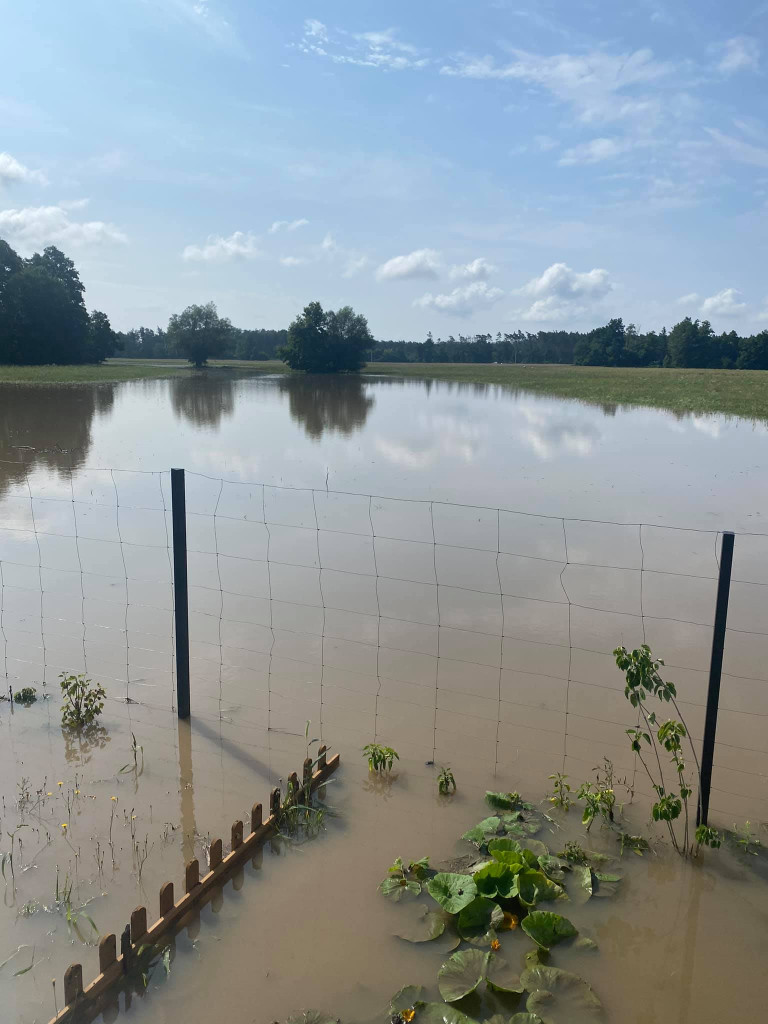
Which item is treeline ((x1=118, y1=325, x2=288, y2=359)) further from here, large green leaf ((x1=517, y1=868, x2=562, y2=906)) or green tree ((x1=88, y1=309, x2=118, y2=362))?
large green leaf ((x1=517, y1=868, x2=562, y2=906))

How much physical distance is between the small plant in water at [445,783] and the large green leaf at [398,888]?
0.99 metres

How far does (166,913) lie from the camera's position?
3.72 m

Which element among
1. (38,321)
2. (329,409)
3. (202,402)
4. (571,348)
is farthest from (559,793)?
(571,348)

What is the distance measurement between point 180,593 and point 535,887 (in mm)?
3268

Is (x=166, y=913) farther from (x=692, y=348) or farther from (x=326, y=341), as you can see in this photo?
(x=692, y=348)

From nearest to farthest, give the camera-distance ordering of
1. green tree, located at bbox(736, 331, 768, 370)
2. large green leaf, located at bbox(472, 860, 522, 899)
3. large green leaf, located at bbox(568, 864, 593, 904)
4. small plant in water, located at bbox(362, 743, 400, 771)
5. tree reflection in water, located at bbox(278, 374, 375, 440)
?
large green leaf, located at bbox(472, 860, 522, 899) → large green leaf, located at bbox(568, 864, 593, 904) → small plant in water, located at bbox(362, 743, 400, 771) → tree reflection in water, located at bbox(278, 374, 375, 440) → green tree, located at bbox(736, 331, 768, 370)

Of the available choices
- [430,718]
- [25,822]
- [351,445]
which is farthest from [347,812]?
[351,445]

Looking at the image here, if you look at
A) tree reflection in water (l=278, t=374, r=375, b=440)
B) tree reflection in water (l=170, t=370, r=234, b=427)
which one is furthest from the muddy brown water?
tree reflection in water (l=170, t=370, r=234, b=427)

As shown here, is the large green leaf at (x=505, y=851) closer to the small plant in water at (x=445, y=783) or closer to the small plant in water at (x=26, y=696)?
the small plant in water at (x=445, y=783)

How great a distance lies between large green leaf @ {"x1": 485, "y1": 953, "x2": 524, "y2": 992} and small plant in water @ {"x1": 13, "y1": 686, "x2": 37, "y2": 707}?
4224 millimetres

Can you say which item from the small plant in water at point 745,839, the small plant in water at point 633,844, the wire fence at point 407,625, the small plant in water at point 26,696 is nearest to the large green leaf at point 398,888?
the small plant in water at point 633,844

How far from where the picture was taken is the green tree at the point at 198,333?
97.0 meters

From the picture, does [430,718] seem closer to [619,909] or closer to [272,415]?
[619,909]

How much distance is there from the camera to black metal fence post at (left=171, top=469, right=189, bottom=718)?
18.9 feet
